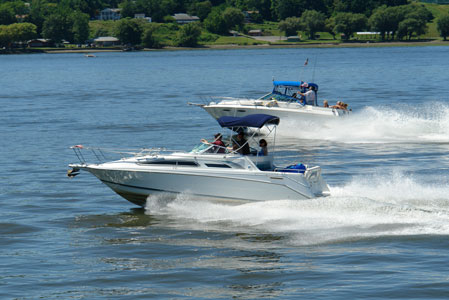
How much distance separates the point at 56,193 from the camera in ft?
75.7

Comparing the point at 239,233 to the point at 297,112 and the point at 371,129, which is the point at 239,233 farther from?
the point at 371,129

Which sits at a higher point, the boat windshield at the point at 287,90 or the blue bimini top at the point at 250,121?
the blue bimini top at the point at 250,121

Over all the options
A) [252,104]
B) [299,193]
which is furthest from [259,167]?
[252,104]

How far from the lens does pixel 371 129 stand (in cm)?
3594

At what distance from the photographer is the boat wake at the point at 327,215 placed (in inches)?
679

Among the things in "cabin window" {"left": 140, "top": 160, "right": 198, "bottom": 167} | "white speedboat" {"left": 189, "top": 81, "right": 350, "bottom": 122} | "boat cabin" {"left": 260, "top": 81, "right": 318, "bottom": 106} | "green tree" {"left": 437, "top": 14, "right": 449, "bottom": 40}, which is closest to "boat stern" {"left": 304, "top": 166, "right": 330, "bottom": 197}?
"cabin window" {"left": 140, "top": 160, "right": 198, "bottom": 167}

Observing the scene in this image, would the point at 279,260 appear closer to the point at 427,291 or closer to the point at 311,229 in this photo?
the point at 311,229

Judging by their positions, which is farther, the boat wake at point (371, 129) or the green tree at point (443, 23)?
the green tree at point (443, 23)

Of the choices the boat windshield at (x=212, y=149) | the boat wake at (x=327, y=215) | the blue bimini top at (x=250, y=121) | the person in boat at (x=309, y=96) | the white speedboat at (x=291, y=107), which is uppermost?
the blue bimini top at (x=250, y=121)

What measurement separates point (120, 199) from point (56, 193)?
2.33 m

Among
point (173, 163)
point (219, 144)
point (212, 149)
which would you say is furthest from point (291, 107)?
point (173, 163)

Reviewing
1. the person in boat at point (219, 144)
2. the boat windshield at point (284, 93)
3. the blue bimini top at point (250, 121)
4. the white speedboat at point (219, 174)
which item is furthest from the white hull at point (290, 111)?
the person in boat at point (219, 144)

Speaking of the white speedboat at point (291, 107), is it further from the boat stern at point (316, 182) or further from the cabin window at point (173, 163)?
the cabin window at point (173, 163)

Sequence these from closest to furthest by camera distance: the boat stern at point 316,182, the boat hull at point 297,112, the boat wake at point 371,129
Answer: the boat stern at point 316,182 < the boat wake at point 371,129 < the boat hull at point 297,112
